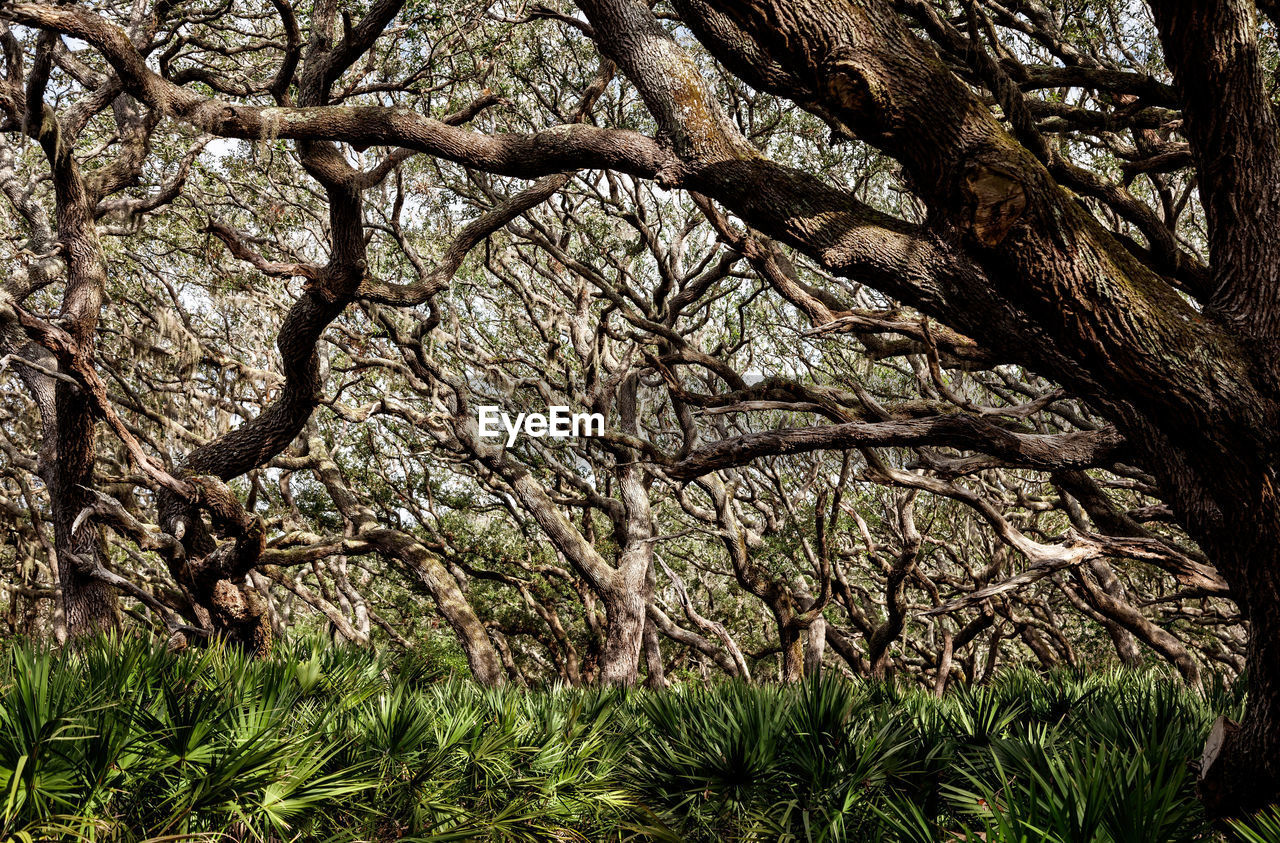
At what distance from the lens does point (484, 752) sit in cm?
577

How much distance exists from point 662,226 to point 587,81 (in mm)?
2449

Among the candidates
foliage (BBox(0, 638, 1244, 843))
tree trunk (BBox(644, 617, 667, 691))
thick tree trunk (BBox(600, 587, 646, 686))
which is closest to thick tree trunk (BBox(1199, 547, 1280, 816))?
foliage (BBox(0, 638, 1244, 843))

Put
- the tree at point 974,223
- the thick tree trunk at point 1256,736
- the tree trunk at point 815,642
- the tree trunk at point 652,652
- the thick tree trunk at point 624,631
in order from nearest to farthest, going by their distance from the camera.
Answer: the tree at point 974,223 → the thick tree trunk at point 1256,736 → the thick tree trunk at point 624,631 → the tree trunk at point 815,642 → the tree trunk at point 652,652

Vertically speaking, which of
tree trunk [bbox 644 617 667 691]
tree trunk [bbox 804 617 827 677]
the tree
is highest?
the tree

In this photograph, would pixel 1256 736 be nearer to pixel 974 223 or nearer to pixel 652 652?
pixel 974 223

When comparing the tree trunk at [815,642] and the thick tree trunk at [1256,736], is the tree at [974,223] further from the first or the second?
the tree trunk at [815,642]

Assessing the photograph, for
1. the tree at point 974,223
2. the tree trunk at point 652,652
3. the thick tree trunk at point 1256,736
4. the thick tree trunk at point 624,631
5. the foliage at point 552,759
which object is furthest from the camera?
the tree trunk at point 652,652

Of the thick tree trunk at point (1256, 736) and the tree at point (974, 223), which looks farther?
the thick tree trunk at point (1256, 736)

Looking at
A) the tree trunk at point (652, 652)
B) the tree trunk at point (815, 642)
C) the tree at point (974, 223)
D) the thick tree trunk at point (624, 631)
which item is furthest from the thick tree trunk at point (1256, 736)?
the tree trunk at point (652, 652)

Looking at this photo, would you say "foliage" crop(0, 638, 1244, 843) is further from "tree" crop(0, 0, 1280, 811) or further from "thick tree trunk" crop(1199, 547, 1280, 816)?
"tree" crop(0, 0, 1280, 811)

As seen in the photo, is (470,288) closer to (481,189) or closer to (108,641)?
(481,189)


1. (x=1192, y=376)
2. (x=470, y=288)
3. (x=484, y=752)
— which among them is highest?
(x=470, y=288)

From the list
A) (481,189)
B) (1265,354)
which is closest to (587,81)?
(481,189)

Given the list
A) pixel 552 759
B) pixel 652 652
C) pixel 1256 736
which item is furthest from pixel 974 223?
pixel 652 652
